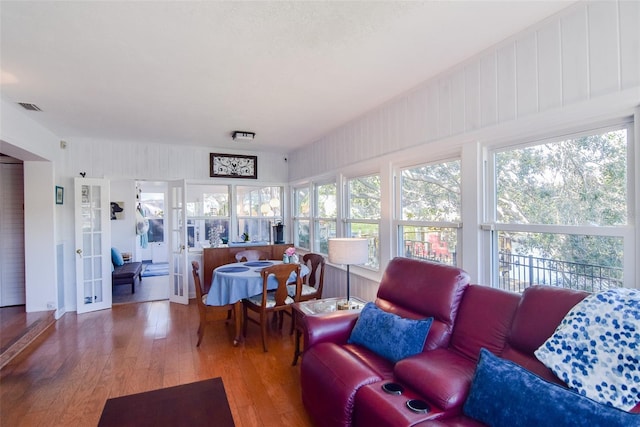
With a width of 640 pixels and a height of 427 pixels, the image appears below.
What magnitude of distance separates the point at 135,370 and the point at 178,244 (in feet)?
8.61

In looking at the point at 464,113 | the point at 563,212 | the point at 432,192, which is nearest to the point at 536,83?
the point at 464,113

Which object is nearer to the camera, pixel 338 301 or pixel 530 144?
pixel 530 144

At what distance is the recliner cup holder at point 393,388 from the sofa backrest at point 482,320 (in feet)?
1.77

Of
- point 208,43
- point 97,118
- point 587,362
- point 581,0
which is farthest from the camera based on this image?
point 97,118

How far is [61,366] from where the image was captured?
9.62 feet

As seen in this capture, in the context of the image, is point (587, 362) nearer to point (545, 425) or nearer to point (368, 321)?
point (545, 425)

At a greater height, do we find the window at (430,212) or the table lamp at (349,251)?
the window at (430,212)

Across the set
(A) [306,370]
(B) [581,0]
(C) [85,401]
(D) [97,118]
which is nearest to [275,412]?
(A) [306,370]

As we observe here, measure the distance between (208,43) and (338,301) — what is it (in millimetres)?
2453

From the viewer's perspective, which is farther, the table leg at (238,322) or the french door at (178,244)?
the french door at (178,244)

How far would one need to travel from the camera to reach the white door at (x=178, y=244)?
16.7ft

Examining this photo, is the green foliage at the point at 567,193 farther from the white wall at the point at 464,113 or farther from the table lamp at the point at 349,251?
the table lamp at the point at 349,251

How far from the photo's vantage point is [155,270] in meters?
7.75

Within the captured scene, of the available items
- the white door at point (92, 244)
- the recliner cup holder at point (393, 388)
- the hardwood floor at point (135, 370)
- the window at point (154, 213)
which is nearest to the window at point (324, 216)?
the hardwood floor at point (135, 370)
